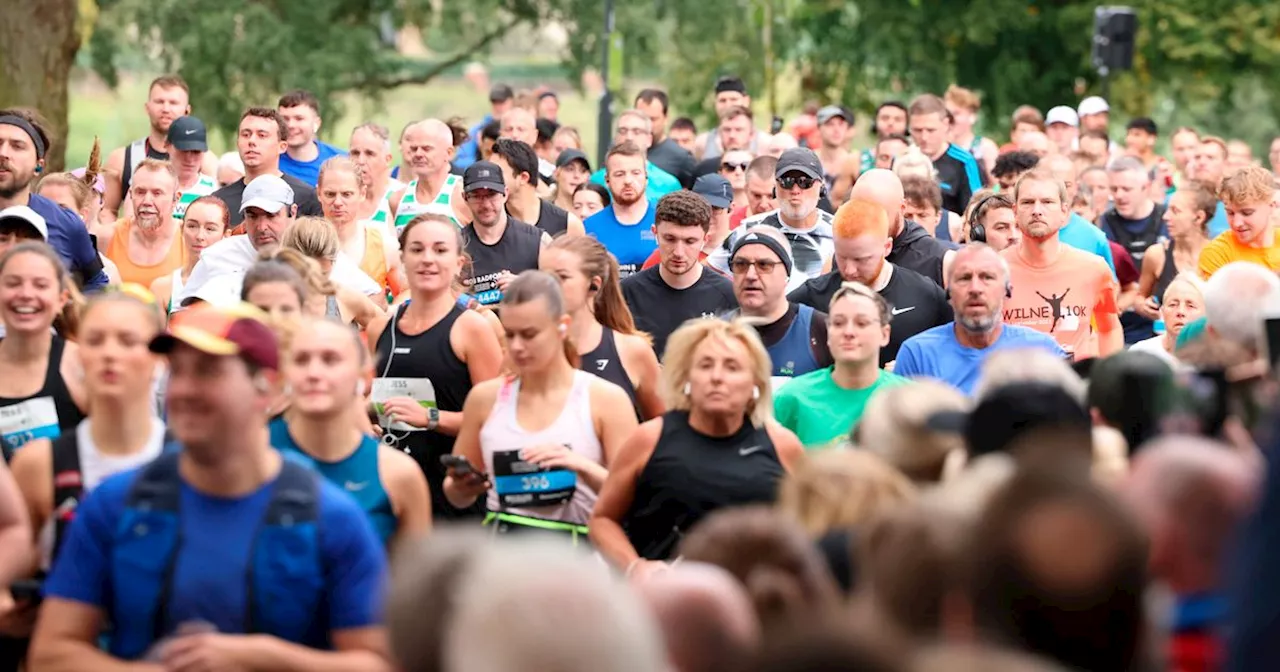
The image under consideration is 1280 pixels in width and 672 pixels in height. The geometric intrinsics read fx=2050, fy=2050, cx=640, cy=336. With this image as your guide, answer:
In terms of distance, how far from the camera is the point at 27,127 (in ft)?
30.7

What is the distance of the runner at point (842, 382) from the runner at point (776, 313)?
69cm

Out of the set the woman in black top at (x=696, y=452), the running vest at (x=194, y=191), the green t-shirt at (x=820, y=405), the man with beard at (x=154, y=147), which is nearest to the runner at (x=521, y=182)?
the running vest at (x=194, y=191)

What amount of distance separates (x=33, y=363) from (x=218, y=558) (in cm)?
220

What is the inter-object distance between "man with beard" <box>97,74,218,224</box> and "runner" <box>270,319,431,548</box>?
23.0ft

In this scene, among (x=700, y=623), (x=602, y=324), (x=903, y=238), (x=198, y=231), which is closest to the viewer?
(x=700, y=623)

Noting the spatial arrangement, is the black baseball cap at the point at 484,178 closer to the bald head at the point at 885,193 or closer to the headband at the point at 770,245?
the bald head at the point at 885,193

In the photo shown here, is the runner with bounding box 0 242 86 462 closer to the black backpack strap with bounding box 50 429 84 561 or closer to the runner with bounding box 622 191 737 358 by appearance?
the black backpack strap with bounding box 50 429 84 561

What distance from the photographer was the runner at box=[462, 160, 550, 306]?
393 inches

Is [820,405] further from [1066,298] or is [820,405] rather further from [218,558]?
[218,558]

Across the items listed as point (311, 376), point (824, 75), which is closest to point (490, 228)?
point (311, 376)

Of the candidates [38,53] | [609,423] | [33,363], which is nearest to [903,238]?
[609,423]

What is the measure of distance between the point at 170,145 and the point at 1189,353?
7945 mm

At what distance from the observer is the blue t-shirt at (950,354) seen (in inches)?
310

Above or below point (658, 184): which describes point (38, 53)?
above
